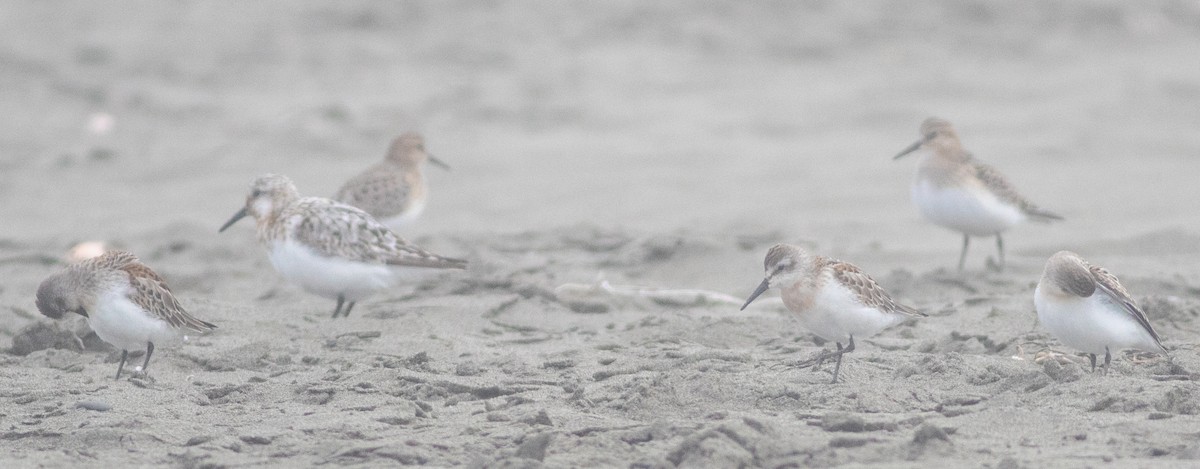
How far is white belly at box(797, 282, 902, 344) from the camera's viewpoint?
641cm

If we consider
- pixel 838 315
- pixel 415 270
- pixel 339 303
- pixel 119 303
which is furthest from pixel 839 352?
pixel 339 303

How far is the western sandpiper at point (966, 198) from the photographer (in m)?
9.78

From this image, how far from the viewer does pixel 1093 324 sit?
6.15 metres

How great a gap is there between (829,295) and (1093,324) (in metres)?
1.07

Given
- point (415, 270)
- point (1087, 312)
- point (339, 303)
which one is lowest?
point (339, 303)

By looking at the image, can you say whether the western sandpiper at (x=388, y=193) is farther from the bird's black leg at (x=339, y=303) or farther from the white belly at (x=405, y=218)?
the bird's black leg at (x=339, y=303)

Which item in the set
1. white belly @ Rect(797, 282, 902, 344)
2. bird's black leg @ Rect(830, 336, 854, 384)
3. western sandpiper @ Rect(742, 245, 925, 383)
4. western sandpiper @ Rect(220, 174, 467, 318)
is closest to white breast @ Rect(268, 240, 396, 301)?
western sandpiper @ Rect(220, 174, 467, 318)

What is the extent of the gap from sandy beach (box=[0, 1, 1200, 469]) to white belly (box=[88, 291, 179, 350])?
7.3 inches

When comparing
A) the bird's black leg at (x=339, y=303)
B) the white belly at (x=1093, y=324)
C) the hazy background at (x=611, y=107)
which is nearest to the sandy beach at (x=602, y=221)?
the hazy background at (x=611, y=107)

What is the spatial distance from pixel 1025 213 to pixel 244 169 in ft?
20.6

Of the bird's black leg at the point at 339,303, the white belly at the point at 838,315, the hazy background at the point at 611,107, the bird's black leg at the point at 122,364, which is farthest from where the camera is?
the hazy background at the point at 611,107

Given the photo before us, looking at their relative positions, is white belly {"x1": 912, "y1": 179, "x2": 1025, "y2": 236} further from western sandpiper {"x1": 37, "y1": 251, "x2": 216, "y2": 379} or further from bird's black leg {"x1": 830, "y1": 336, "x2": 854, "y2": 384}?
western sandpiper {"x1": 37, "y1": 251, "x2": 216, "y2": 379}

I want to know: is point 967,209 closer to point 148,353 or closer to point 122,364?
point 148,353

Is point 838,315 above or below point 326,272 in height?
above
